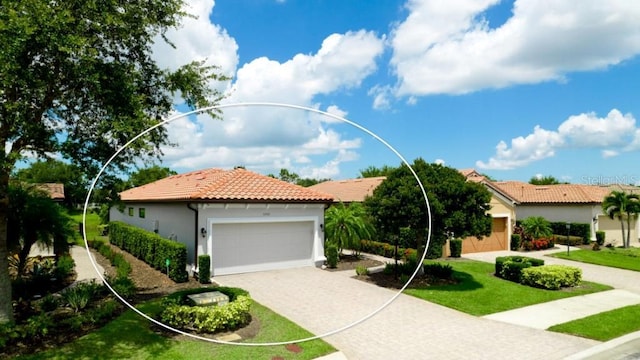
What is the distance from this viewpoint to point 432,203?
11.7 m

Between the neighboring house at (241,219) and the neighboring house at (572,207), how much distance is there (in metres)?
17.4

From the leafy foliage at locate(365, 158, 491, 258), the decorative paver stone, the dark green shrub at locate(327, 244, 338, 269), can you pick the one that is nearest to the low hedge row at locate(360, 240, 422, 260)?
the dark green shrub at locate(327, 244, 338, 269)

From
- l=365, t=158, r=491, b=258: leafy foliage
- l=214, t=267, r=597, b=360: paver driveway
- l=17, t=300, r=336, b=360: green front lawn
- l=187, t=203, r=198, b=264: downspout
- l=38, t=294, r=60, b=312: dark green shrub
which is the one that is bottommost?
l=214, t=267, r=597, b=360: paver driveway

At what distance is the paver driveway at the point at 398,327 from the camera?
314 inches

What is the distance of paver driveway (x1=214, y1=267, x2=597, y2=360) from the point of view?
7973 millimetres

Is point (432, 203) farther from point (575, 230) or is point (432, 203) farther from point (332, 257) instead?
point (575, 230)

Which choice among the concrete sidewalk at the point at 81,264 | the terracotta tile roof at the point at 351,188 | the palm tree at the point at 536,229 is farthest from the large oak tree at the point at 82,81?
the palm tree at the point at 536,229

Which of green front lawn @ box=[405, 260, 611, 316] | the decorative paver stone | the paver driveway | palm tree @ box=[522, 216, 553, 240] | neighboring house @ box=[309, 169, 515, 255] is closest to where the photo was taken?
the paver driveway

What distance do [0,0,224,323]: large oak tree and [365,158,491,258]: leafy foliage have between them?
6.03 metres

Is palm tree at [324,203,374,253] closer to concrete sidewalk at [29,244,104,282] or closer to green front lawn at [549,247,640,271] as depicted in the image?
concrete sidewalk at [29,244,104,282]

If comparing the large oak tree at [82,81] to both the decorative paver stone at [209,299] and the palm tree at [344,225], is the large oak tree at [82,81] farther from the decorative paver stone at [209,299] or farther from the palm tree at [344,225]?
the palm tree at [344,225]

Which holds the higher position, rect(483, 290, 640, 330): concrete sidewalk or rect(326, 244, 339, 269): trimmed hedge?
rect(326, 244, 339, 269): trimmed hedge

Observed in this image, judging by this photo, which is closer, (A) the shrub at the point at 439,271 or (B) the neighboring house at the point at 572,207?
(A) the shrub at the point at 439,271

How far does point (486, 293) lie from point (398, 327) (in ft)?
17.7
